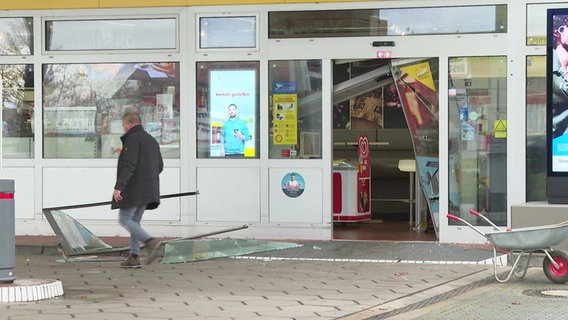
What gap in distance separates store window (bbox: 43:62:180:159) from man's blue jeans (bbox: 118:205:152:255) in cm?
306

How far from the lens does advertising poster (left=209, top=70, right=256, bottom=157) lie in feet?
48.8

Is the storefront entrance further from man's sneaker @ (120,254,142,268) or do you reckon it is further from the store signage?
man's sneaker @ (120,254,142,268)

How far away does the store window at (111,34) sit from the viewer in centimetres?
1501

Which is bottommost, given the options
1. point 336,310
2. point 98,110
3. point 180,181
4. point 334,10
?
point 336,310

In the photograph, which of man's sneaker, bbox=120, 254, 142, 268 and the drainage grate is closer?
the drainage grate

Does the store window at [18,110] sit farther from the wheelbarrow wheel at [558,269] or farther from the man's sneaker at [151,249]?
the wheelbarrow wheel at [558,269]

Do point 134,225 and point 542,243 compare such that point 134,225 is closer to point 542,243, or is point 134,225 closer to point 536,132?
point 542,243

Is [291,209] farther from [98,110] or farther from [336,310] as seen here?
[336,310]

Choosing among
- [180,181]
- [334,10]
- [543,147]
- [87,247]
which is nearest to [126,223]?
[87,247]

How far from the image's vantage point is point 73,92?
1530 cm

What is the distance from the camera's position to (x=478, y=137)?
14.3 m

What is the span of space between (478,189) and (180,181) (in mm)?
4240

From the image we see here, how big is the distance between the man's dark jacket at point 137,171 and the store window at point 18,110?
369cm

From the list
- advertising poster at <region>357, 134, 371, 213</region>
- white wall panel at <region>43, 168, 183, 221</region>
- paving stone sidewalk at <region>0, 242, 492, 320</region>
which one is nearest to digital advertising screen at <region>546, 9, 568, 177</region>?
paving stone sidewalk at <region>0, 242, 492, 320</region>
